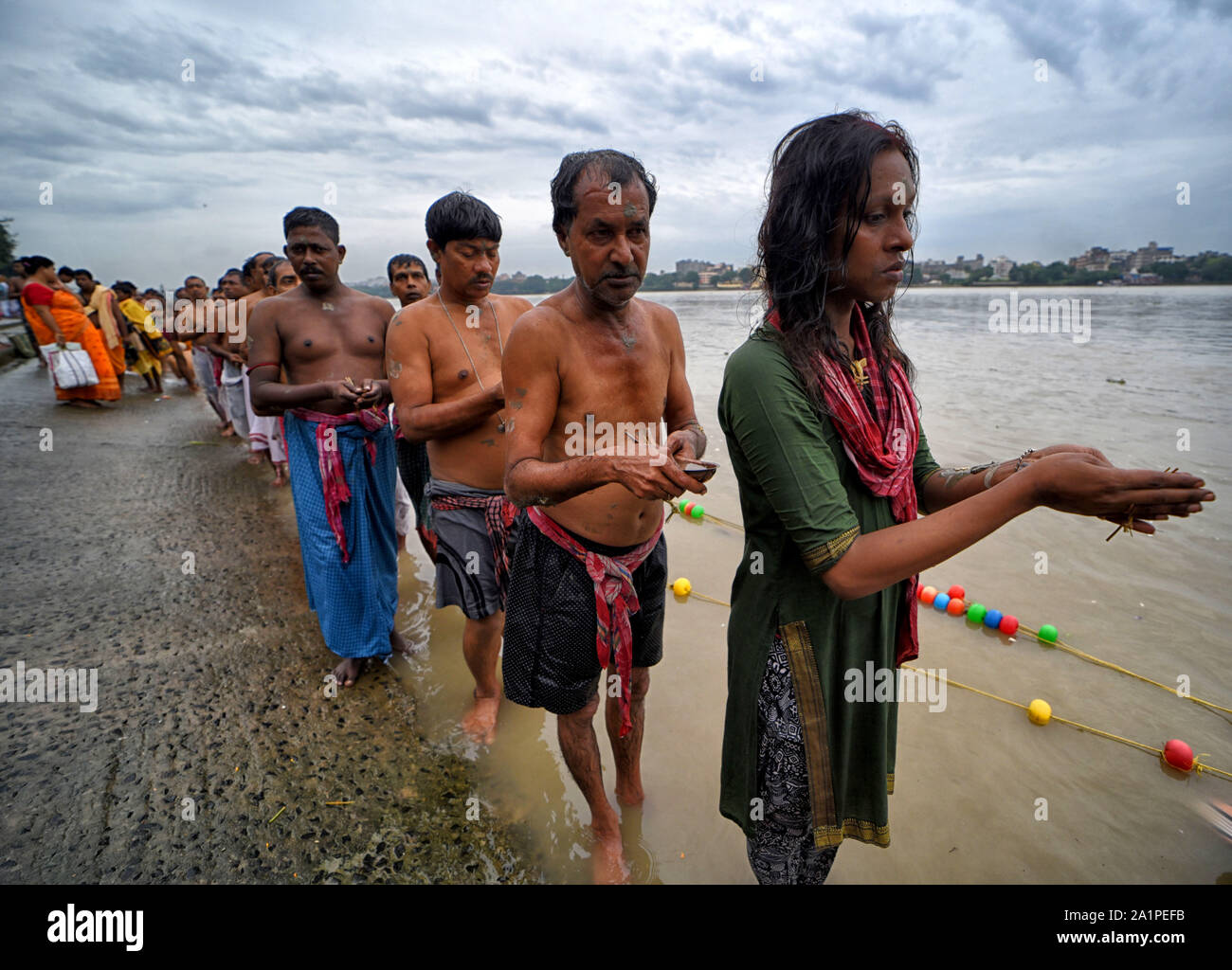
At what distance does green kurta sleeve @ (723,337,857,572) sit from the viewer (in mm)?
1284

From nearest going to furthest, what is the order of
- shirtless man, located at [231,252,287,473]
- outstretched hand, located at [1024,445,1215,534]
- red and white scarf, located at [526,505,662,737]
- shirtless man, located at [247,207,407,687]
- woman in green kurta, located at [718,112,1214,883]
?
outstretched hand, located at [1024,445,1215,534]
woman in green kurta, located at [718,112,1214,883]
red and white scarf, located at [526,505,662,737]
shirtless man, located at [247,207,407,687]
shirtless man, located at [231,252,287,473]

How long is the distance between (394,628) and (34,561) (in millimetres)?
2974

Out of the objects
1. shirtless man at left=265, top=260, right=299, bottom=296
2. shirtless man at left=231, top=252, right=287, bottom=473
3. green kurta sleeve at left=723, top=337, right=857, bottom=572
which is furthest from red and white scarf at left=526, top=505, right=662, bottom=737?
shirtless man at left=231, top=252, right=287, bottom=473

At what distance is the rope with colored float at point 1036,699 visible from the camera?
2.81 m

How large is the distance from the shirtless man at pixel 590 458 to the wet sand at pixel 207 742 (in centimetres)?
79

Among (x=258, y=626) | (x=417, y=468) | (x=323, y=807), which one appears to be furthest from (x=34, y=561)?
(x=323, y=807)

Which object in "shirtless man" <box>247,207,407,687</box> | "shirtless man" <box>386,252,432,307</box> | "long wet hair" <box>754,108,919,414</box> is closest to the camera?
"long wet hair" <box>754,108,919,414</box>

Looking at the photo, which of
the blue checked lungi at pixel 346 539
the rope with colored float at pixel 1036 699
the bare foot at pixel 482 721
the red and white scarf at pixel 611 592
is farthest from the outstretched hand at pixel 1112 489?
the blue checked lungi at pixel 346 539

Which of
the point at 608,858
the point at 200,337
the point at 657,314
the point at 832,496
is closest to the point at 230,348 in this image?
the point at 200,337

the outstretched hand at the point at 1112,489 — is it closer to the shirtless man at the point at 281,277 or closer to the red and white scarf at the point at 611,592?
the red and white scarf at the point at 611,592

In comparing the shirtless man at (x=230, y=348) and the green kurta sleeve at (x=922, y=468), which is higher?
the shirtless man at (x=230, y=348)

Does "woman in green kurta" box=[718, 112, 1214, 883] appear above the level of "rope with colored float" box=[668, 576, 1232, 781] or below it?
above

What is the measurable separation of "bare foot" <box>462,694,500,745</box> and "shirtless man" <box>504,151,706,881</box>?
0.88 metres

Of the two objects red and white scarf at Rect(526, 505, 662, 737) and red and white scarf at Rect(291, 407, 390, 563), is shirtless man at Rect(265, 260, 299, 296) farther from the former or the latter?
red and white scarf at Rect(526, 505, 662, 737)
